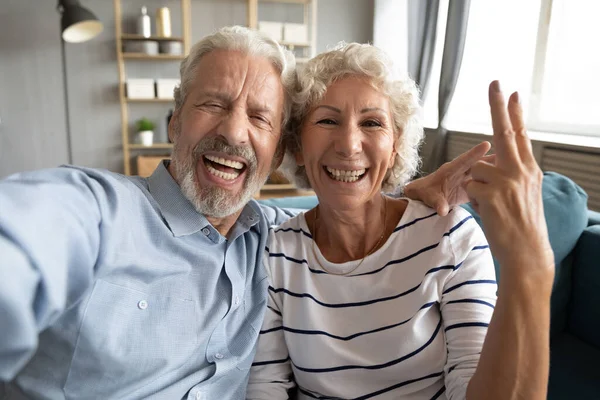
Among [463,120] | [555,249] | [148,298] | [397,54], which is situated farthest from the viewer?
[397,54]

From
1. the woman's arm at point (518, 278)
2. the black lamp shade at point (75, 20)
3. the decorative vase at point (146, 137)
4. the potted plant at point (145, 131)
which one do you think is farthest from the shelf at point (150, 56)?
the woman's arm at point (518, 278)

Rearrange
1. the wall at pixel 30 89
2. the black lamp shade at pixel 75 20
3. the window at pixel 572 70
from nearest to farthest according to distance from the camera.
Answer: the window at pixel 572 70 < the black lamp shade at pixel 75 20 < the wall at pixel 30 89

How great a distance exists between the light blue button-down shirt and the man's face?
0.20 ft

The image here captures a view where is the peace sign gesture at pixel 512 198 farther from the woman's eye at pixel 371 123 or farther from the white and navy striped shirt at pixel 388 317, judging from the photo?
the woman's eye at pixel 371 123

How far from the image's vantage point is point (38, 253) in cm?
61

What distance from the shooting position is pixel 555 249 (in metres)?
1.47

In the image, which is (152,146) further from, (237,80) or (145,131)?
(237,80)

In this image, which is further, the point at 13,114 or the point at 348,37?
the point at 348,37

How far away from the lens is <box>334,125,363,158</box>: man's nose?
1112 mm

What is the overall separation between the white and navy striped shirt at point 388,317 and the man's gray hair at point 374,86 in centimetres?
19

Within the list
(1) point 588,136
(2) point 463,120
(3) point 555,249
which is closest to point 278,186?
(2) point 463,120

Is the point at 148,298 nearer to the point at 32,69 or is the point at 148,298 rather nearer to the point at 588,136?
the point at 588,136

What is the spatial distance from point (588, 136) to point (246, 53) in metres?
2.57

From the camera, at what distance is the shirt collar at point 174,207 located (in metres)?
1.10
